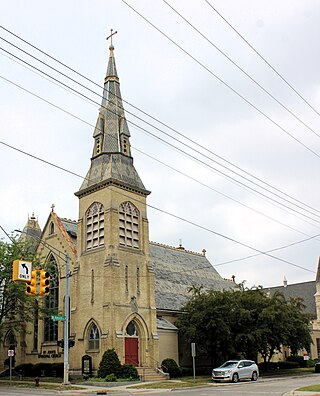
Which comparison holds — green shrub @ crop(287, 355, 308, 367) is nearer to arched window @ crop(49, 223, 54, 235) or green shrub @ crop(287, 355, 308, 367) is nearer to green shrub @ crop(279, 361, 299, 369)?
green shrub @ crop(279, 361, 299, 369)

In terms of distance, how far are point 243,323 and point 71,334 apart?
13.3m

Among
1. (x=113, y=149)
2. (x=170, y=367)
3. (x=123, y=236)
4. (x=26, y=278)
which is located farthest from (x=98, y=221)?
(x=26, y=278)

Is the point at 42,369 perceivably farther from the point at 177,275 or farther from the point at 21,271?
the point at 21,271

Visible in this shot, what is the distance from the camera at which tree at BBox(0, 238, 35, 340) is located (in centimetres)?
3781

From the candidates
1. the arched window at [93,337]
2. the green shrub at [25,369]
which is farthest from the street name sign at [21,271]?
the green shrub at [25,369]

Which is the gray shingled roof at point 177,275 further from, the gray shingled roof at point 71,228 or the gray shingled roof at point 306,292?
the gray shingled roof at point 306,292

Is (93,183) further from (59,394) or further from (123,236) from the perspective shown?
(59,394)

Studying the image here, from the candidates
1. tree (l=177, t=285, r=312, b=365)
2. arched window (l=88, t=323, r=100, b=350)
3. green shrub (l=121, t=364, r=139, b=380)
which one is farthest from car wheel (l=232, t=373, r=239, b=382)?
arched window (l=88, t=323, r=100, b=350)

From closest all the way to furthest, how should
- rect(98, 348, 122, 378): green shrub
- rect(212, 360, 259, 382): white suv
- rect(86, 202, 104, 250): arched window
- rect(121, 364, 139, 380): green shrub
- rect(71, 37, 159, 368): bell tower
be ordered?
rect(212, 360, 259, 382): white suv, rect(98, 348, 122, 378): green shrub, rect(121, 364, 139, 380): green shrub, rect(71, 37, 159, 368): bell tower, rect(86, 202, 104, 250): arched window

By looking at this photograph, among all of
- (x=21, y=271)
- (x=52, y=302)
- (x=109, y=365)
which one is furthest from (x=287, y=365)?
(x=21, y=271)

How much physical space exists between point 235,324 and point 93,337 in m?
10.8

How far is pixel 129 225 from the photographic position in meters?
41.4

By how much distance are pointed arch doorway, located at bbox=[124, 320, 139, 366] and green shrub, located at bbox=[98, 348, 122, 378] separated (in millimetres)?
2312

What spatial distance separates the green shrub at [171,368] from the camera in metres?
39.0
